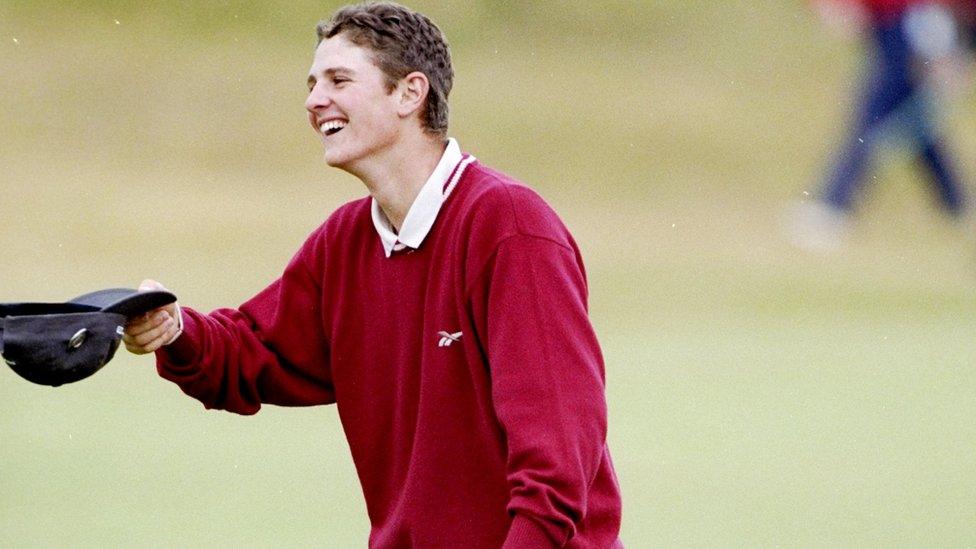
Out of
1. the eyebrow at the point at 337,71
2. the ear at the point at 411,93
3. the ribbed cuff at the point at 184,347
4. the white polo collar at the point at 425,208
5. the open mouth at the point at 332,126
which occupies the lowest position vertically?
the ribbed cuff at the point at 184,347

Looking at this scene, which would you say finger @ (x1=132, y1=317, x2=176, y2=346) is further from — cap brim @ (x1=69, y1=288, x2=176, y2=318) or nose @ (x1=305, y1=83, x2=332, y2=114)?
nose @ (x1=305, y1=83, x2=332, y2=114)

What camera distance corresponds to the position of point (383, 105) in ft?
9.96

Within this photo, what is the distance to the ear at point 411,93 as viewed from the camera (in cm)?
304

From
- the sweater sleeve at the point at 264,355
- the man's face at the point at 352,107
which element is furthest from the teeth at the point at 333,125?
the sweater sleeve at the point at 264,355

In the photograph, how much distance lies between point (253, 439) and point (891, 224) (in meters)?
6.25

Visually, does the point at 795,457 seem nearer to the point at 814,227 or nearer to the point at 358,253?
the point at 358,253

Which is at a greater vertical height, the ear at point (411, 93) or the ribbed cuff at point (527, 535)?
the ear at point (411, 93)

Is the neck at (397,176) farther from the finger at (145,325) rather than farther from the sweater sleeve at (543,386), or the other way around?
the finger at (145,325)

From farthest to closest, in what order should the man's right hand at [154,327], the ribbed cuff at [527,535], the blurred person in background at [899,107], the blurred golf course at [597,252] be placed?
the blurred person in background at [899,107] → the blurred golf course at [597,252] → the man's right hand at [154,327] → the ribbed cuff at [527,535]

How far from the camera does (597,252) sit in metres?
10.7

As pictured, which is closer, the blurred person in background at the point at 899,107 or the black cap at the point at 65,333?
the black cap at the point at 65,333

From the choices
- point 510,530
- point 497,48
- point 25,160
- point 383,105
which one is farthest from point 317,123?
point 497,48

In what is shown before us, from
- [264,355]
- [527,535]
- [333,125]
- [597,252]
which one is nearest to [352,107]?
[333,125]

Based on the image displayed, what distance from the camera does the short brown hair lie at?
3.05m
